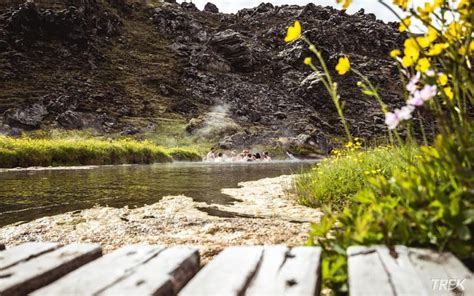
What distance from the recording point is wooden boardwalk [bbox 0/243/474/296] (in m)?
1.16

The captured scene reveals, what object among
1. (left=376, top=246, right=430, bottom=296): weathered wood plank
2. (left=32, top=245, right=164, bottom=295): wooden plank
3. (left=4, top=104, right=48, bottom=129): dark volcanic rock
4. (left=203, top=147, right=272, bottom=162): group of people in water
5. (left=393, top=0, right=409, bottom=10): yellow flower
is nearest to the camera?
A: (left=376, top=246, right=430, bottom=296): weathered wood plank

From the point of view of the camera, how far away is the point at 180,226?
175 inches

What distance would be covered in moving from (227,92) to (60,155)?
34570 mm

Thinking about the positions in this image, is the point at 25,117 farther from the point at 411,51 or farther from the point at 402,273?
the point at 402,273

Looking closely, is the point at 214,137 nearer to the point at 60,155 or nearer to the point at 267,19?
the point at 60,155

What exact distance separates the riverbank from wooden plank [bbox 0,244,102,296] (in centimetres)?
152

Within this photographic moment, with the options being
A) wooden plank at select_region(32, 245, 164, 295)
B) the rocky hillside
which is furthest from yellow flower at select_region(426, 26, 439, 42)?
the rocky hillside

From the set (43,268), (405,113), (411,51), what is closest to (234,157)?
(411,51)

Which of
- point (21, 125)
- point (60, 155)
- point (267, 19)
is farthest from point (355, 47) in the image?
point (60, 155)

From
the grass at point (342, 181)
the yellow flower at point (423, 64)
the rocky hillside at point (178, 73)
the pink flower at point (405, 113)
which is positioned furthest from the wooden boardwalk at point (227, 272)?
the rocky hillside at point (178, 73)

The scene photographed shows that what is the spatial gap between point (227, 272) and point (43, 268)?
0.66 meters

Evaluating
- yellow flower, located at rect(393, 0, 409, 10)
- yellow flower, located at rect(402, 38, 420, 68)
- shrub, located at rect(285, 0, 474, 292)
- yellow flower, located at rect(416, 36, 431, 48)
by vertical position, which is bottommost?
shrub, located at rect(285, 0, 474, 292)

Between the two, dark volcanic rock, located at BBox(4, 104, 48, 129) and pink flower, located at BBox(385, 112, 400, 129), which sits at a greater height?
dark volcanic rock, located at BBox(4, 104, 48, 129)

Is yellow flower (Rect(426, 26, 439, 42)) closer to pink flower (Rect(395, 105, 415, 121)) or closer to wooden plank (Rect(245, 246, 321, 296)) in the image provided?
→ pink flower (Rect(395, 105, 415, 121))
